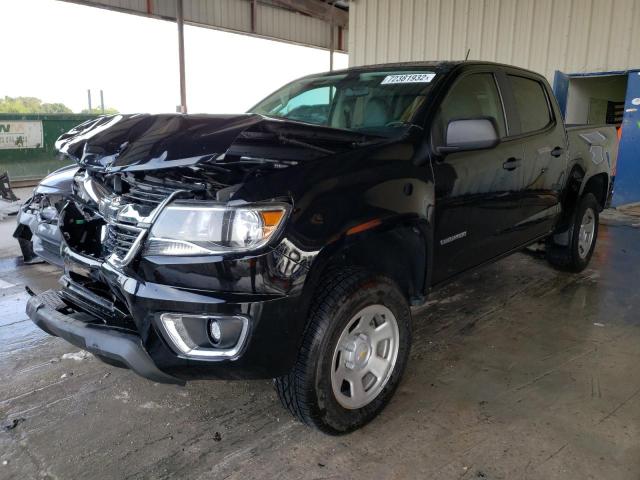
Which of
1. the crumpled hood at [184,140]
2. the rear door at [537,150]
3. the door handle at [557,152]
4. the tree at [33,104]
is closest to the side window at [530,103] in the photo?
the rear door at [537,150]

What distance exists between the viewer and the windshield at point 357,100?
295 centimetres

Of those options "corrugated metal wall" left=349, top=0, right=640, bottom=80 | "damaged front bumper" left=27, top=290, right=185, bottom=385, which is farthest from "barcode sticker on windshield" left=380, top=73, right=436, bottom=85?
"corrugated metal wall" left=349, top=0, right=640, bottom=80

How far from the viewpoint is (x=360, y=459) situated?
7.34ft

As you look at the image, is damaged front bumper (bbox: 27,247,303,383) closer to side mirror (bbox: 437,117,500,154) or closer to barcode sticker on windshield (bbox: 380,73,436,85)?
side mirror (bbox: 437,117,500,154)

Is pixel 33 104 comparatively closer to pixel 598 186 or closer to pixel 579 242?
pixel 598 186

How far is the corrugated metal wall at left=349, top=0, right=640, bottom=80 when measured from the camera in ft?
26.2

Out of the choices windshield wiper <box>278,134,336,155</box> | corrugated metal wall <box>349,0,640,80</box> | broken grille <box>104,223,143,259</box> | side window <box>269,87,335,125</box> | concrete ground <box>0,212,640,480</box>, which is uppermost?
corrugated metal wall <box>349,0,640,80</box>

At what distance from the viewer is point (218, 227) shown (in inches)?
76.2

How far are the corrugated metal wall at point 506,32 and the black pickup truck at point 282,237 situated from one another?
20.7 ft

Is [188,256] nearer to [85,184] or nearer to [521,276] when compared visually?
[85,184]

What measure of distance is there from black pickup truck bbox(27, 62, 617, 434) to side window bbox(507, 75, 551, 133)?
661 mm

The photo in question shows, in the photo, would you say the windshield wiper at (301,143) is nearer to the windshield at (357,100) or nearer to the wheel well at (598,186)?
the windshield at (357,100)

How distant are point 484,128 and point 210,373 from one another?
182cm

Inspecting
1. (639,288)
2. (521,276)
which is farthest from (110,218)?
Answer: (639,288)
